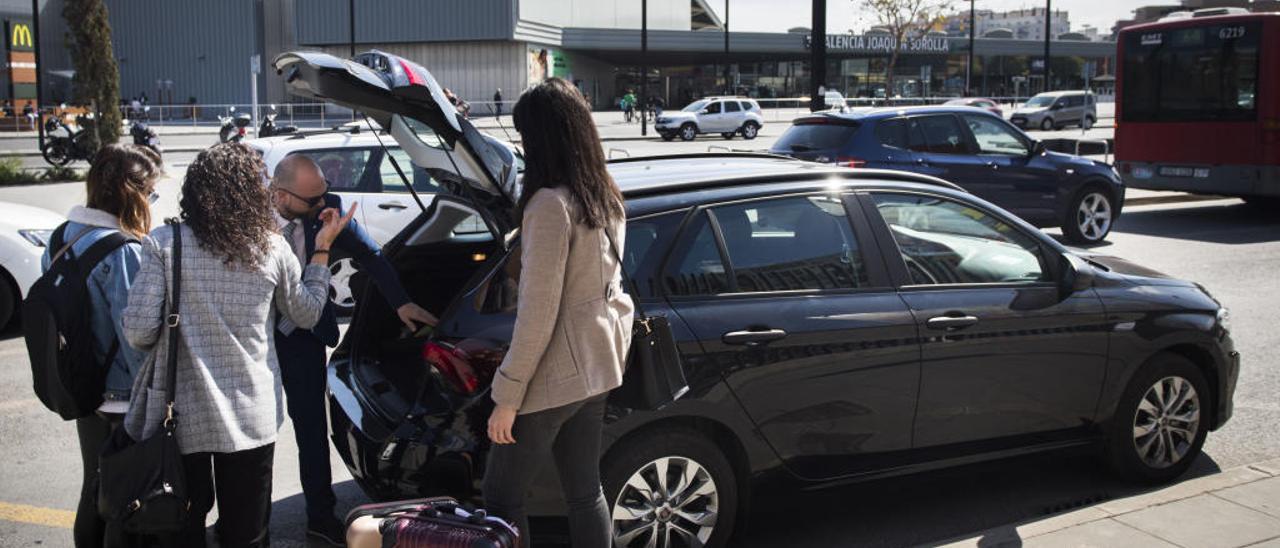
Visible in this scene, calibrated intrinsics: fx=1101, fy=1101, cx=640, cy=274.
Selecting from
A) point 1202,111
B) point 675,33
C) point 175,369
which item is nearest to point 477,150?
point 175,369

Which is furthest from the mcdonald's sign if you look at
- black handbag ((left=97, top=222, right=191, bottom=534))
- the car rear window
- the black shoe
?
black handbag ((left=97, top=222, right=191, bottom=534))

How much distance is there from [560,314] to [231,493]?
123 centimetres

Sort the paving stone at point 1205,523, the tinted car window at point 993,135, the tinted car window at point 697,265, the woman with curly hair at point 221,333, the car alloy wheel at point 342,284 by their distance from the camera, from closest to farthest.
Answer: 1. the woman with curly hair at point 221,333
2. the tinted car window at point 697,265
3. the paving stone at point 1205,523
4. the car alloy wheel at point 342,284
5. the tinted car window at point 993,135

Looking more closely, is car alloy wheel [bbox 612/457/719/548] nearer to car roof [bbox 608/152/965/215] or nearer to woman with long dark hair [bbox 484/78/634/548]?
woman with long dark hair [bbox 484/78/634/548]

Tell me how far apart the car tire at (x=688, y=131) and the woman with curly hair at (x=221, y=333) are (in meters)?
36.4

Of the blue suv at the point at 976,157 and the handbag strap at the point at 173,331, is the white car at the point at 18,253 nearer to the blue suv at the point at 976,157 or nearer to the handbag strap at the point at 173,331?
the handbag strap at the point at 173,331

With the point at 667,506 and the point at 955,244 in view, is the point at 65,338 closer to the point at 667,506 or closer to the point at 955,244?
the point at 667,506

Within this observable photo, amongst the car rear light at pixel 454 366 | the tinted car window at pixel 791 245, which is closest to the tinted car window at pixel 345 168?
the tinted car window at pixel 791 245

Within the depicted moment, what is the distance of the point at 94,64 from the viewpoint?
22.8m

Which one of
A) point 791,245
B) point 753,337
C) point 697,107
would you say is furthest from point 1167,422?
point 697,107

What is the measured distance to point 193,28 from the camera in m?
62.8

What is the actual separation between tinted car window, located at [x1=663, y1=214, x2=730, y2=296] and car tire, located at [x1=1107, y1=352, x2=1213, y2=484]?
2.16 m

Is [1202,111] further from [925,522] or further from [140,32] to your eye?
[140,32]

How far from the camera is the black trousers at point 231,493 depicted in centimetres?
338
